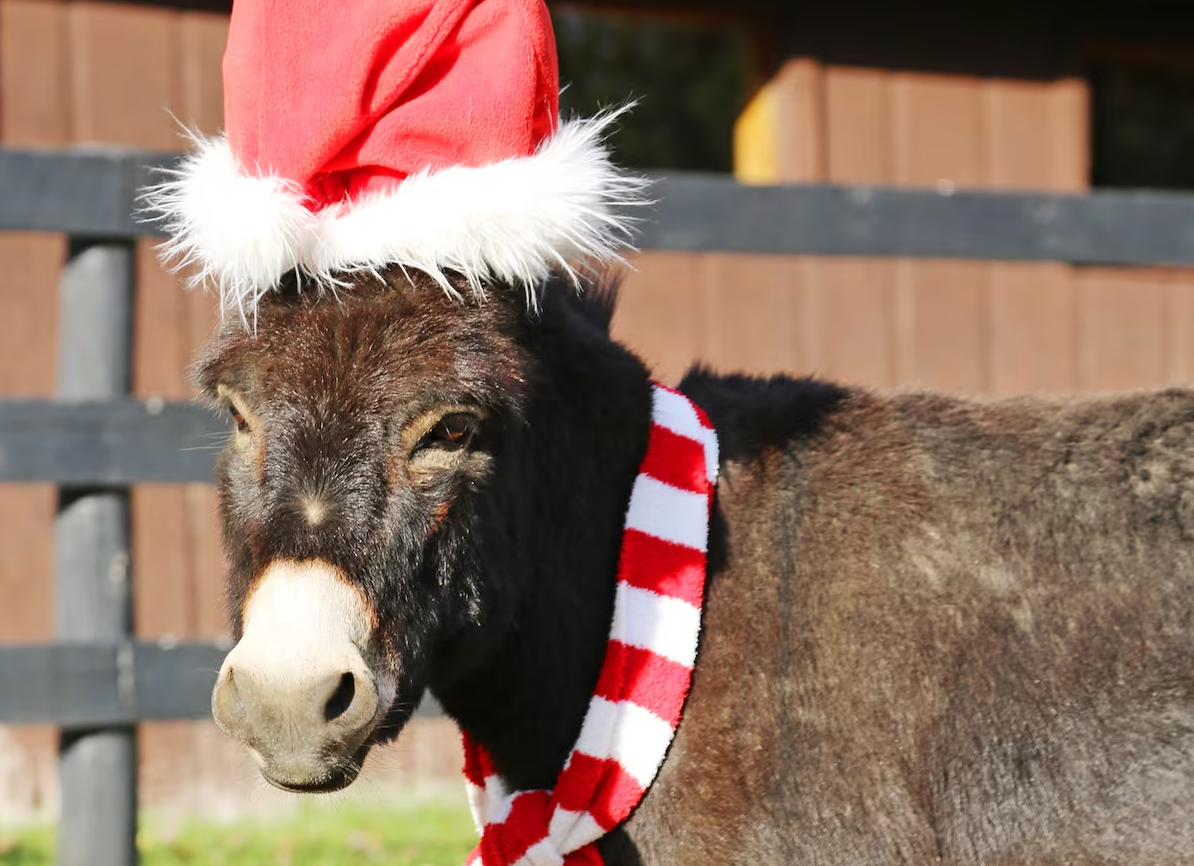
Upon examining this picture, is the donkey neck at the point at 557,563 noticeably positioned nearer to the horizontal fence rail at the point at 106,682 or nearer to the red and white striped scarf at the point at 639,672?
the red and white striped scarf at the point at 639,672

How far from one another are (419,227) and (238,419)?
444 millimetres

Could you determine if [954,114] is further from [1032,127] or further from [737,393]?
[737,393]

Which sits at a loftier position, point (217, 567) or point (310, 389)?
point (310, 389)

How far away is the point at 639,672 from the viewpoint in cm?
206

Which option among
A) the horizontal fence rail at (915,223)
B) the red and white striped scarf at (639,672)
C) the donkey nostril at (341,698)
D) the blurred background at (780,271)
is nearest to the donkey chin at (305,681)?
the donkey nostril at (341,698)

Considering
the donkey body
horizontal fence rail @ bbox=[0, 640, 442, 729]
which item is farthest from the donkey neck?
horizontal fence rail @ bbox=[0, 640, 442, 729]

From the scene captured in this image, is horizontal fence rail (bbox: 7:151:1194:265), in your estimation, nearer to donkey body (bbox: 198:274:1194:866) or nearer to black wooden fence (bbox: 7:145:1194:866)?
black wooden fence (bbox: 7:145:1194:866)

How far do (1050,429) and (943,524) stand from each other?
0.29m

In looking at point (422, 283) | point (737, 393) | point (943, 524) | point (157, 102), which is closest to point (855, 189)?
point (737, 393)

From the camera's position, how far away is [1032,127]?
230 inches

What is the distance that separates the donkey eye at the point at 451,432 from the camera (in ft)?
6.31

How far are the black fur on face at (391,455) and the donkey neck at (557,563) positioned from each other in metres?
0.07

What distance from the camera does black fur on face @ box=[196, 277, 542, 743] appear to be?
1834mm

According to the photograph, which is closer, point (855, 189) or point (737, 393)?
point (737, 393)
